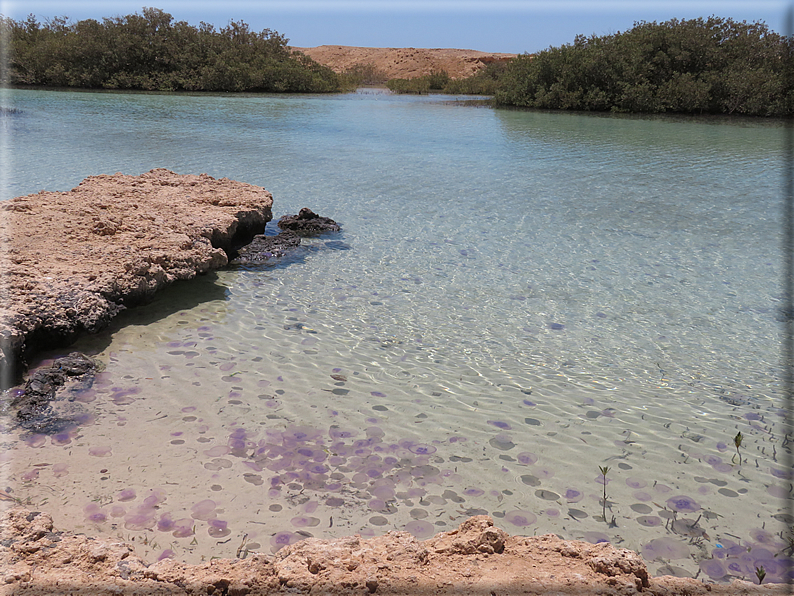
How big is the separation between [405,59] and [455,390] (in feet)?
209

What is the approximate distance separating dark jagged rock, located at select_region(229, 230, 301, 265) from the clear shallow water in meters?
0.25

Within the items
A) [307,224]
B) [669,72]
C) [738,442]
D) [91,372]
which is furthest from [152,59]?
[738,442]

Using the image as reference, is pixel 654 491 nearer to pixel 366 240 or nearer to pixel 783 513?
pixel 783 513

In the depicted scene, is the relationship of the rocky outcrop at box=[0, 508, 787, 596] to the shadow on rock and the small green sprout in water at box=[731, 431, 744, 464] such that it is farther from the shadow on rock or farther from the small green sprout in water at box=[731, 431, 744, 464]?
the shadow on rock

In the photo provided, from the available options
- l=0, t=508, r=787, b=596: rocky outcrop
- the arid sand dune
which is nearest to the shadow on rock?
l=0, t=508, r=787, b=596: rocky outcrop

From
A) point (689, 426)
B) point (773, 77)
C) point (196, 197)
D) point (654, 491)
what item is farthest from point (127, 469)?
point (773, 77)

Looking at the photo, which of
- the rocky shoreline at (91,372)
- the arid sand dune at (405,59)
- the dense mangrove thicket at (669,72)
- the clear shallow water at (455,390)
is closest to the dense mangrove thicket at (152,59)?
the dense mangrove thicket at (669,72)

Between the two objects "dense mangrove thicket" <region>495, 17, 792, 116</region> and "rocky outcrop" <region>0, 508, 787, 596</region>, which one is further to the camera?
"dense mangrove thicket" <region>495, 17, 792, 116</region>

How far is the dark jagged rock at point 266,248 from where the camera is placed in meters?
6.85

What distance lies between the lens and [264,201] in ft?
24.9

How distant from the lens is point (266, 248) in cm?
713

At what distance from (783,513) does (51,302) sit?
4.93 metres

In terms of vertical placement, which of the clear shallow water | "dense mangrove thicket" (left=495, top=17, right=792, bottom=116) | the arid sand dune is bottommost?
the clear shallow water

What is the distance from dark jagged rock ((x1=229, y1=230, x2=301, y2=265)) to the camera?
270 inches
